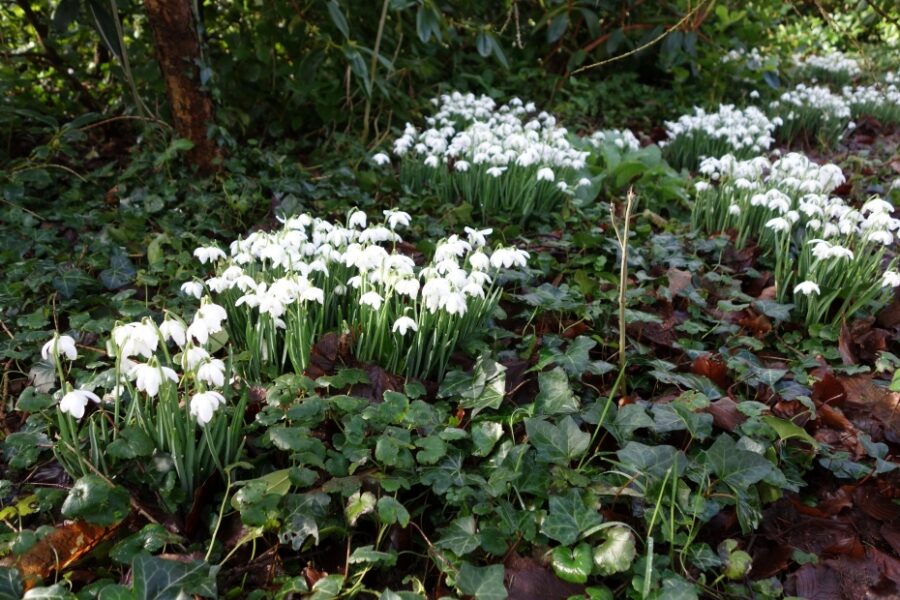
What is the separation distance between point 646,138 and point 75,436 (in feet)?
15.0

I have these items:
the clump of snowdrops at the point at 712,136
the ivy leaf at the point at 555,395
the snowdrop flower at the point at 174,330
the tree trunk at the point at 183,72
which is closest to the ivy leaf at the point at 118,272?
the tree trunk at the point at 183,72

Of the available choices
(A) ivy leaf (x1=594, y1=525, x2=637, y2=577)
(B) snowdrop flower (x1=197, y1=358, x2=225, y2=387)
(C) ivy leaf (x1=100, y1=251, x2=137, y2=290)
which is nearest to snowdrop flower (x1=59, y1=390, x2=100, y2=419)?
(B) snowdrop flower (x1=197, y1=358, x2=225, y2=387)

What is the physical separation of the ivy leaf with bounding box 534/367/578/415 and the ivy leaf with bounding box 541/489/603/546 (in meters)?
0.28

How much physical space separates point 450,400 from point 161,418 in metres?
0.77

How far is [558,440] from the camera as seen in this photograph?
1537 millimetres

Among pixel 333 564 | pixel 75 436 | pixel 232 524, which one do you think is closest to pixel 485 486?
pixel 333 564

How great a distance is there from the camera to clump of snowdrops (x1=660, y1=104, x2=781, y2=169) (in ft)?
13.6

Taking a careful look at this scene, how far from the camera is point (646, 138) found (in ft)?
16.3

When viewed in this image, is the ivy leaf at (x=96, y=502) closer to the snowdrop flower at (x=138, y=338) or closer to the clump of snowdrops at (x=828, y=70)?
the snowdrop flower at (x=138, y=338)

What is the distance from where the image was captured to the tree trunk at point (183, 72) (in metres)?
2.98

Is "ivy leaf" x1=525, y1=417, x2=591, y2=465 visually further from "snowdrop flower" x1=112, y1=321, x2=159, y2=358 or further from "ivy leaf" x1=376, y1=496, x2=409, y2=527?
"snowdrop flower" x1=112, y1=321, x2=159, y2=358

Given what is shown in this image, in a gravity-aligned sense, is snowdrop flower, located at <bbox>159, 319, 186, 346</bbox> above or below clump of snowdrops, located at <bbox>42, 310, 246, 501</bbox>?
above

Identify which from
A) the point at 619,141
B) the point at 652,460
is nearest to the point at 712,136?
the point at 619,141

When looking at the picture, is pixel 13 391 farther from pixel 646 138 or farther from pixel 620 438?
pixel 646 138
